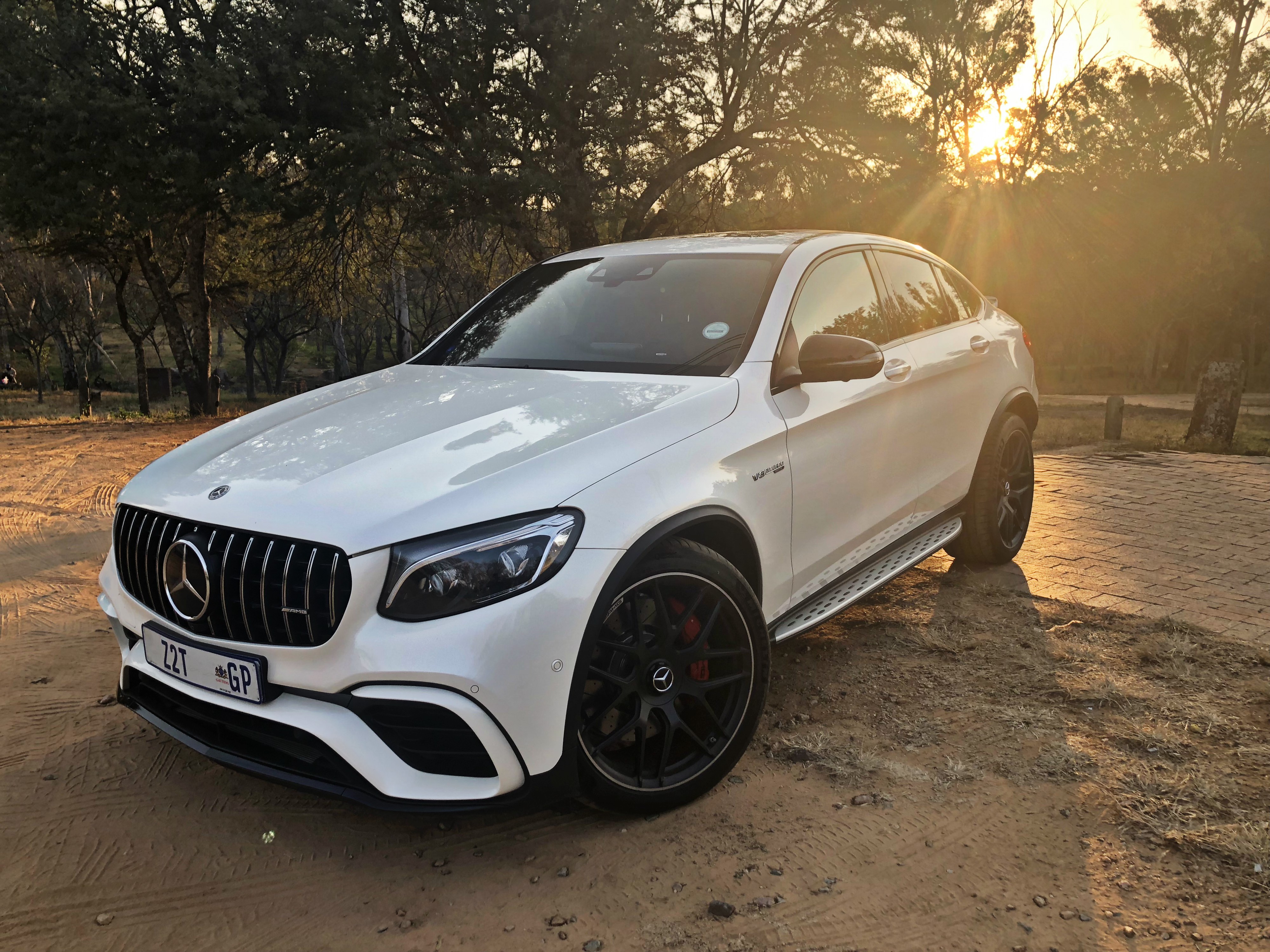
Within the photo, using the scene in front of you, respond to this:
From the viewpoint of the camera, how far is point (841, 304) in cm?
395

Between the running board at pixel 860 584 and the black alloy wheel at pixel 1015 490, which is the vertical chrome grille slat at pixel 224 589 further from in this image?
the black alloy wheel at pixel 1015 490

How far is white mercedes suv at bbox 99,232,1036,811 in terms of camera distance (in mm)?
2314

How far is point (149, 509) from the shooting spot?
2768 millimetres

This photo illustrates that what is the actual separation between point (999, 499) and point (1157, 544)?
1.55 m

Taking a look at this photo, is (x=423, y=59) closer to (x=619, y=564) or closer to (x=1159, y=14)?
(x=619, y=564)

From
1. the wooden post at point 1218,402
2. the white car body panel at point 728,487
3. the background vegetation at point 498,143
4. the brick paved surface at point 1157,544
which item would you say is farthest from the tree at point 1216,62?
the white car body panel at point 728,487

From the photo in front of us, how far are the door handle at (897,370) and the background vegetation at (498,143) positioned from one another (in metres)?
9.84

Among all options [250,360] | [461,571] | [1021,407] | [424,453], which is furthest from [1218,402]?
[250,360]

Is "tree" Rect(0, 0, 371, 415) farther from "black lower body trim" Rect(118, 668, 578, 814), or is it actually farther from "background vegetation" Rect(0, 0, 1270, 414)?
"black lower body trim" Rect(118, 668, 578, 814)

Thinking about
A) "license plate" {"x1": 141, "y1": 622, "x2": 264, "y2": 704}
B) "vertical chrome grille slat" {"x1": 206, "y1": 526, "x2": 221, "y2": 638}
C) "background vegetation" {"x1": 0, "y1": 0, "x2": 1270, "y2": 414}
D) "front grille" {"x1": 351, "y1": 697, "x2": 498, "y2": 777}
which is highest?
"background vegetation" {"x1": 0, "y1": 0, "x2": 1270, "y2": 414}

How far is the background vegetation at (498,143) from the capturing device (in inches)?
497

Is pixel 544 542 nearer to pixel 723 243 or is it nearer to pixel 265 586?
pixel 265 586

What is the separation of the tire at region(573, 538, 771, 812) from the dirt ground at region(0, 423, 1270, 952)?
0.54 feet

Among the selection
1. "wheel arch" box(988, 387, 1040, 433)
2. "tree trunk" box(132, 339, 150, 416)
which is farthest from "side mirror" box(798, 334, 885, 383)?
"tree trunk" box(132, 339, 150, 416)
